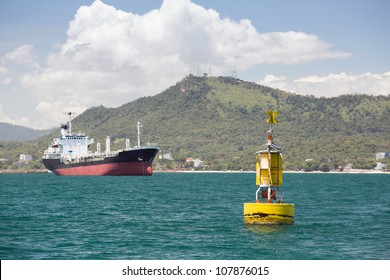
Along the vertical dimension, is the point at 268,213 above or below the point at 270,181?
below

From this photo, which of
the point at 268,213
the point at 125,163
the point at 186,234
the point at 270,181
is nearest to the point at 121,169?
the point at 125,163

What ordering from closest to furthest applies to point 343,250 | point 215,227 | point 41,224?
1. point 343,250
2. point 215,227
3. point 41,224

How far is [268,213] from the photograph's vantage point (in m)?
46.7

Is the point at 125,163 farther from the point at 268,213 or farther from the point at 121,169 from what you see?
the point at 268,213

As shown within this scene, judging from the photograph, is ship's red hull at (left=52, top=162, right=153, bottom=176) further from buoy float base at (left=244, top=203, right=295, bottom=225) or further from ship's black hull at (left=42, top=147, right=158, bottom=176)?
buoy float base at (left=244, top=203, right=295, bottom=225)

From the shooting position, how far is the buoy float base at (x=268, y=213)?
4662 centimetres

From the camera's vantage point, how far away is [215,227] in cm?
5059

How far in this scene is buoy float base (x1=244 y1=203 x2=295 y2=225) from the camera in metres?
46.6

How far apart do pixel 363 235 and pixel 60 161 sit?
529 ft

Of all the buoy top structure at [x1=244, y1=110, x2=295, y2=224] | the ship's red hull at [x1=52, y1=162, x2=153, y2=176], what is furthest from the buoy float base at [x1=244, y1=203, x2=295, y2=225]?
the ship's red hull at [x1=52, y1=162, x2=153, y2=176]

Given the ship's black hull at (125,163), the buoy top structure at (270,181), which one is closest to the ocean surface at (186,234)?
the buoy top structure at (270,181)

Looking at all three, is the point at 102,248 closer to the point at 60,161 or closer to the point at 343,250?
the point at 343,250

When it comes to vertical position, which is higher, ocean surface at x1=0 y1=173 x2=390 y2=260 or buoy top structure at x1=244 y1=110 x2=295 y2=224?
buoy top structure at x1=244 y1=110 x2=295 y2=224
